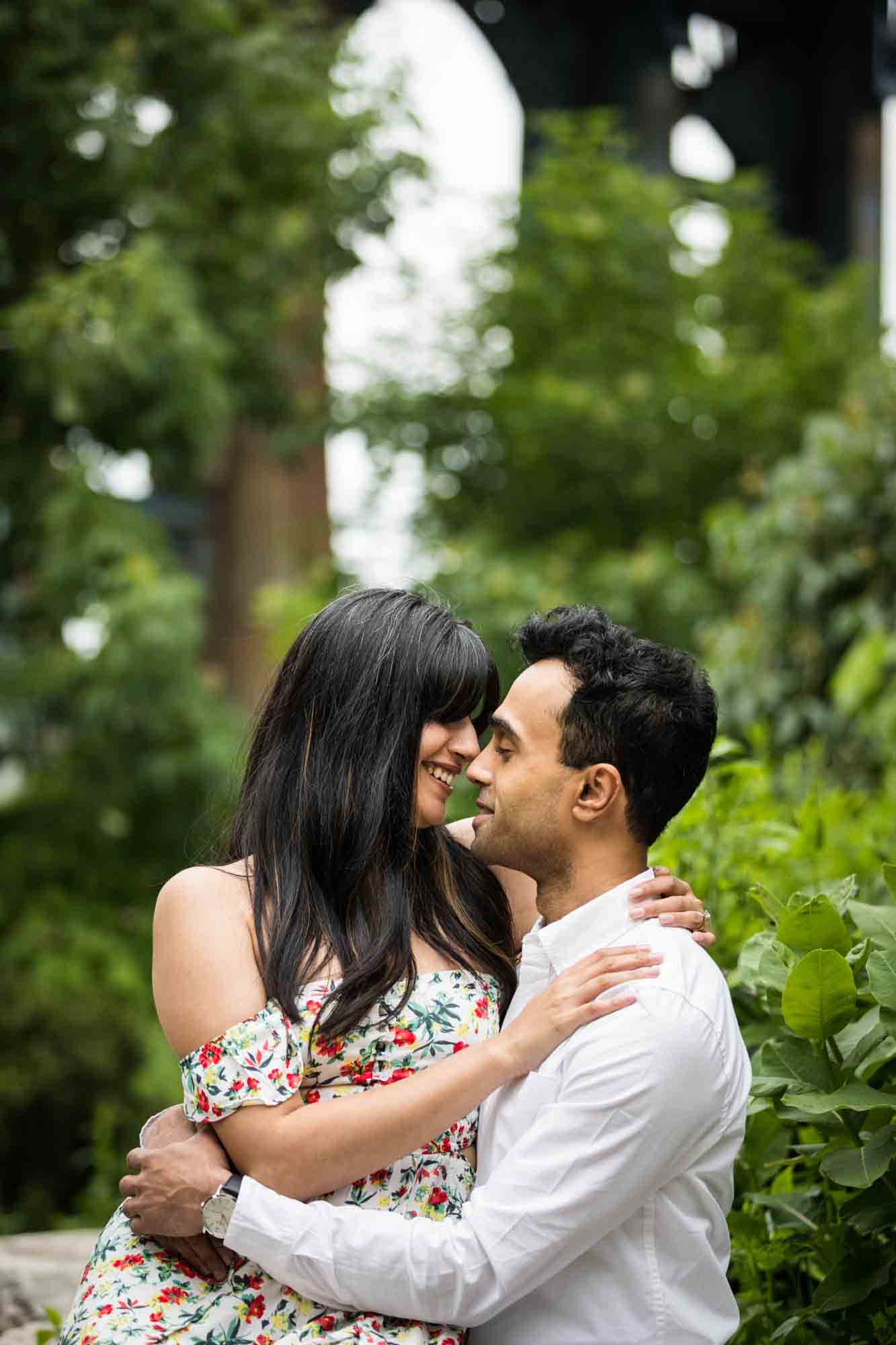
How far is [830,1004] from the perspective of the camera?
211cm

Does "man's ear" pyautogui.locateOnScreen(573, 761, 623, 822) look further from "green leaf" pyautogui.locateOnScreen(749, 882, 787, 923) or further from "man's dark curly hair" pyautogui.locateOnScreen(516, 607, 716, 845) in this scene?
"green leaf" pyautogui.locateOnScreen(749, 882, 787, 923)

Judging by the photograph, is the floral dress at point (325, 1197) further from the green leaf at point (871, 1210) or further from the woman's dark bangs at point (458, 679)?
the green leaf at point (871, 1210)

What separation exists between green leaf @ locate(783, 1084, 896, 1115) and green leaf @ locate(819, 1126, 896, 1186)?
44 mm

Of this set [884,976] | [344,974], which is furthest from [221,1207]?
[884,976]

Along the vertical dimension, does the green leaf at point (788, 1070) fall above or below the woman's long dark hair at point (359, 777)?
below

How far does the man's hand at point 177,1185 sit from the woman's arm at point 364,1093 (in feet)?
0.04

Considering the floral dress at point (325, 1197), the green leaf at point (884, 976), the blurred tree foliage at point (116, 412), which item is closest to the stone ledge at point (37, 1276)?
the floral dress at point (325, 1197)

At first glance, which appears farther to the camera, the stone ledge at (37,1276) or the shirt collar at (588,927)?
the stone ledge at (37,1276)

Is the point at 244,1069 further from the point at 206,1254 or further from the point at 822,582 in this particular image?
the point at 822,582

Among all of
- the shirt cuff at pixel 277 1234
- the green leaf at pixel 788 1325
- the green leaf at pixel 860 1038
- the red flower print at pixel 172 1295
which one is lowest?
the green leaf at pixel 788 1325

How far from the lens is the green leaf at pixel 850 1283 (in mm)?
2217

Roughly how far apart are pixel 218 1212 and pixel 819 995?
0.87 metres

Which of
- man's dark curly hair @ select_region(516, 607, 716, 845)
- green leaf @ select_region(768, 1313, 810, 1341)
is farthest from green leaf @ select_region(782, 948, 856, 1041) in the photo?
green leaf @ select_region(768, 1313, 810, 1341)

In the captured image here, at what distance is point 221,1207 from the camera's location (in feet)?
6.87
